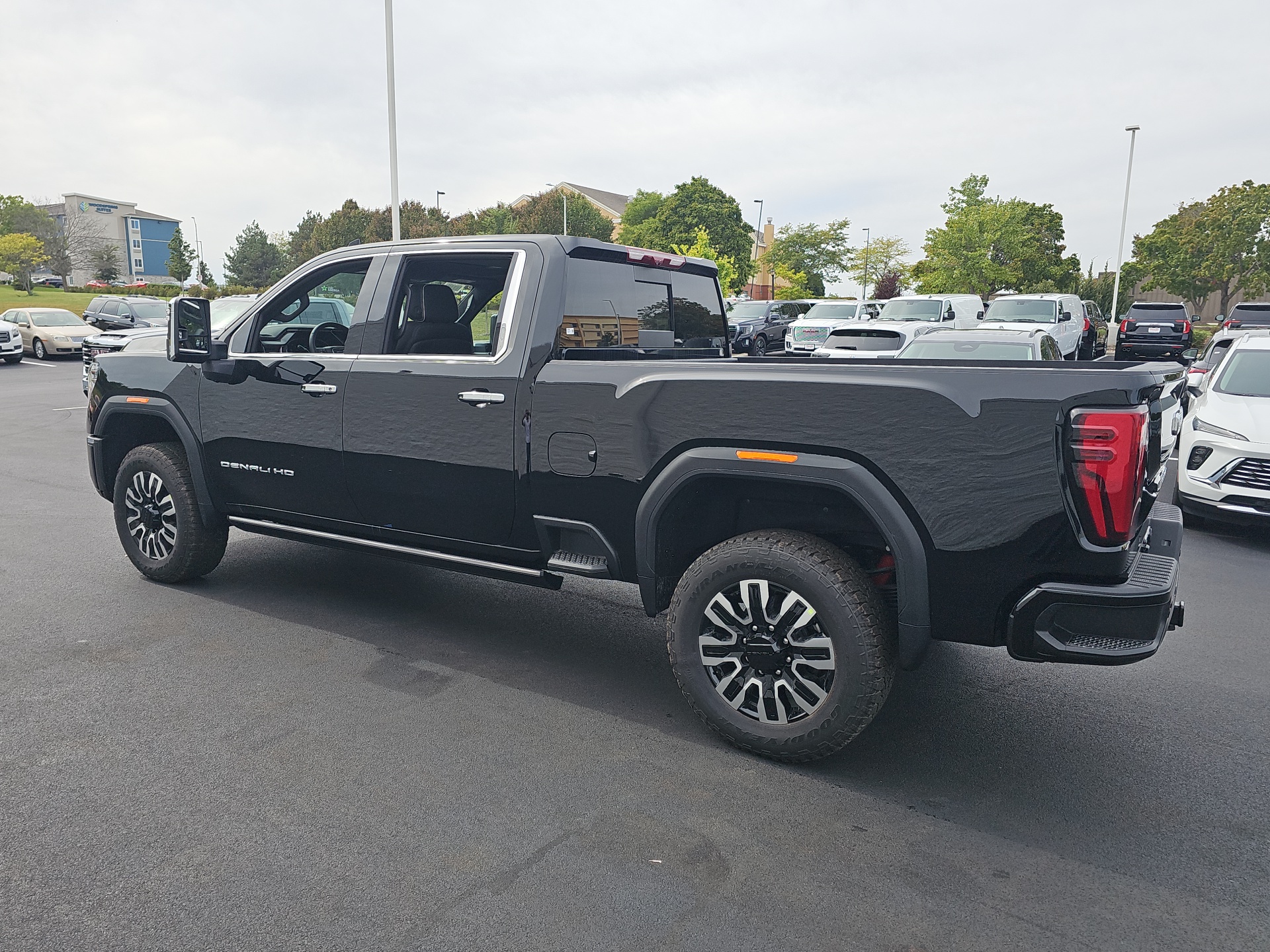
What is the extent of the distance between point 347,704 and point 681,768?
152 centimetres

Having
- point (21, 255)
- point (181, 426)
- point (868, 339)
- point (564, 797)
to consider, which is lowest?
point (564, 797)

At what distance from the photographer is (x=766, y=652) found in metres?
3.52

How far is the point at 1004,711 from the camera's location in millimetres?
4102

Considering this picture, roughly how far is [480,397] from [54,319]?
28659 millimetres

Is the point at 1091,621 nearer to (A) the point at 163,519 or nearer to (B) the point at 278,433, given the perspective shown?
(B) the point at 278,433

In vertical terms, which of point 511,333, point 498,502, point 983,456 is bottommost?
point 498,502

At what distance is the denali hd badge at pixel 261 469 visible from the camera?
16.4ft

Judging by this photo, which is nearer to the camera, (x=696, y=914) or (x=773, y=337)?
(x=696, y=914)

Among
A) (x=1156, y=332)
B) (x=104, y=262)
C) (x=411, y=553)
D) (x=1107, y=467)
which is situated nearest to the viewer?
(x=1107, y=467)

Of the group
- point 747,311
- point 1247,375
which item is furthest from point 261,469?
point 747,311

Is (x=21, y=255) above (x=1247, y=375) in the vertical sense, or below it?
above

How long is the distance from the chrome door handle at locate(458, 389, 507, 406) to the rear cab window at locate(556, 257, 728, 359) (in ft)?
1.18

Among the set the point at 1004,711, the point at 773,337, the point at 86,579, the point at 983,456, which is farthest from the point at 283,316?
the point at 773,337

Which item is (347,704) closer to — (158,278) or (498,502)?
(498,502)
